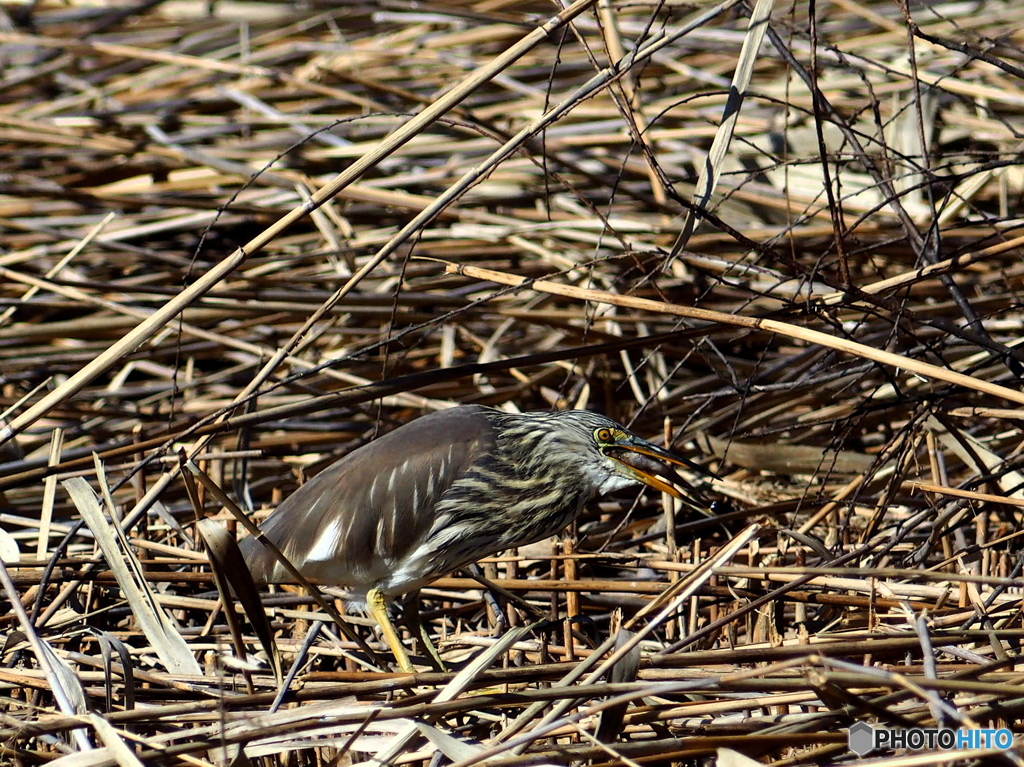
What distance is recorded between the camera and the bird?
270cm

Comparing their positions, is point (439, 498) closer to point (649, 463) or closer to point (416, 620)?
point (416, 620)

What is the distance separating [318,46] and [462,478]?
9.07 feet

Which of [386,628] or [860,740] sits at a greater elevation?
[860,740]

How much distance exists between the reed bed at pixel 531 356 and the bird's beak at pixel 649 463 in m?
0.14

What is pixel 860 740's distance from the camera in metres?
1.84

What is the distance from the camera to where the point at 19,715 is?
87.3 inches

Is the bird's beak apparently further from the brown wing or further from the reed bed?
the brown wing

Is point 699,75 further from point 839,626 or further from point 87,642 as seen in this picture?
point 87,642

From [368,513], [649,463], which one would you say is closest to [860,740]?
[649,463]

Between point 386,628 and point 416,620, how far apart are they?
0.57 ft

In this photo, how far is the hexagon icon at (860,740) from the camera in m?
1.83

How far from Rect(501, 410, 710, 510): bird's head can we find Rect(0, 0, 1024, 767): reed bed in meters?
0.16

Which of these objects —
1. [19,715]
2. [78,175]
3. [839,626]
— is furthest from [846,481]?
[78,175]

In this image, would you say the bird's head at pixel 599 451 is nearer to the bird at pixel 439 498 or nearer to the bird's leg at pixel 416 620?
the bird at pixel 439 498
